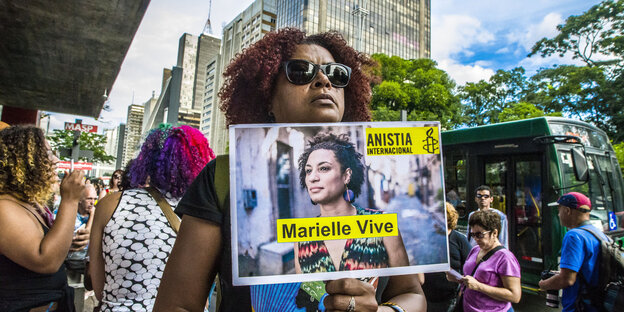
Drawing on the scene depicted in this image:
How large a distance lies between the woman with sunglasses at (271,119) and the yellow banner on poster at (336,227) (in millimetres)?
132

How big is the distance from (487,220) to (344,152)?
2.78m

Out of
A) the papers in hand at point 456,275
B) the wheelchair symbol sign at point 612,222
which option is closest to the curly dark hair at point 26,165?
the papers in hand at point 456,275

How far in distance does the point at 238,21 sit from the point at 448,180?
96200mm

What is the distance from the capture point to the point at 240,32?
92812 mm

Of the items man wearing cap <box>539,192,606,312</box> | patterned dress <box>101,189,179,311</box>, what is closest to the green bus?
man wearing cap <box>539,192,606,312</box>

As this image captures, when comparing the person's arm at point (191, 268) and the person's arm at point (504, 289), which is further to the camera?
the person's arm at point (504, 289)

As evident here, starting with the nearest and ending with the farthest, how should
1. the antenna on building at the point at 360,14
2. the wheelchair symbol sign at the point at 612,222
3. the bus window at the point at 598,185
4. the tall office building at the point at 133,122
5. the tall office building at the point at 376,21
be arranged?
1. the bus window at the point at 598,185
2. the wheelchair symbol sign at the point at 612,222
3. the antenna on building at the point at 360,14
4. the tall office building at the point at 376,21
5. the tall office building at the point at 133,122

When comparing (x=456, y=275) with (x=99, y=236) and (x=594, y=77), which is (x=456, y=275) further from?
(x=594, y=77)

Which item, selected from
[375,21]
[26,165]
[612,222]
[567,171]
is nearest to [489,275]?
[26,165]

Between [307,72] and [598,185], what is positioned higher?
[307,72]

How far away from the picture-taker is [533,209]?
6.61m

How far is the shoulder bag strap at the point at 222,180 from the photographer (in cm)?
104

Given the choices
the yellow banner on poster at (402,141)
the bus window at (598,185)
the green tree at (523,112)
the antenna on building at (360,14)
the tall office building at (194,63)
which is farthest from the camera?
the tall office building at (194,63)

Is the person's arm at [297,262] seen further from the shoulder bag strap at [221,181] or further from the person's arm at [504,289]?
the person's arm at [504,289]
